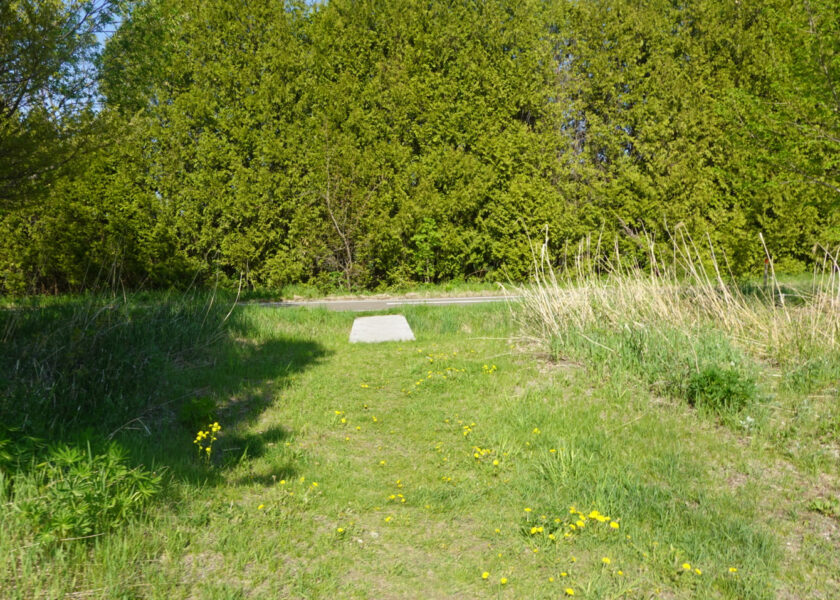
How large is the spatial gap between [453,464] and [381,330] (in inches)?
141

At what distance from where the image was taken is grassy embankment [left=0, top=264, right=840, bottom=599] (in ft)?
8.43

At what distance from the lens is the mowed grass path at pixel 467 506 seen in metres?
2.53

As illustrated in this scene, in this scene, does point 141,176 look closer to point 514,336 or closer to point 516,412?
point 514,336

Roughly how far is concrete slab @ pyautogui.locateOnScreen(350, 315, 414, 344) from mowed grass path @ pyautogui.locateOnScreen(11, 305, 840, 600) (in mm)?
1697

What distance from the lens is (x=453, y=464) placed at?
3.80 m

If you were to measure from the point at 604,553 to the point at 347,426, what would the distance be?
2.28 m

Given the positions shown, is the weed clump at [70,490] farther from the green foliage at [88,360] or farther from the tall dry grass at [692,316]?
the tall dry grass at [692,316]

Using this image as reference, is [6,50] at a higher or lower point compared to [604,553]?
higher

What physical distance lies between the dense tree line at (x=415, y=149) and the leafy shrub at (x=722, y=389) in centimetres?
641

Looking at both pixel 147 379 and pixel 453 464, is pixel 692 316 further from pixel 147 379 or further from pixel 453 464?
pixel 147 379

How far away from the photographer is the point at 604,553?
2750 millimetres

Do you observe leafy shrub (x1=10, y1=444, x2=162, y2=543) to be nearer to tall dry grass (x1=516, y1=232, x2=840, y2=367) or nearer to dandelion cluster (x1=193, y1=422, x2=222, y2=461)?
dandelion cluster (x1=193, y1=422, x2=222, y2=461)

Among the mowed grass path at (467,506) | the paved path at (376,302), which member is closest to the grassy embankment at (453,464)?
the mowed grass path at (467,506)

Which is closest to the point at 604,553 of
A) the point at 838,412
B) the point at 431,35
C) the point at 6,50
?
the point at 838,412
